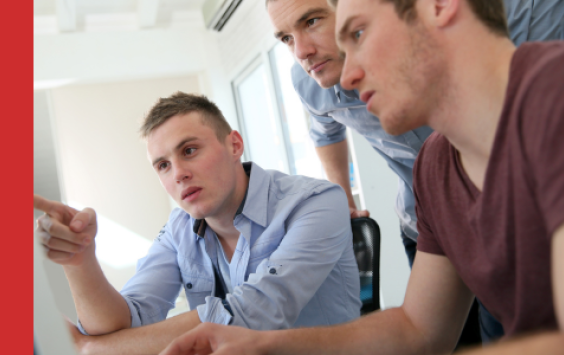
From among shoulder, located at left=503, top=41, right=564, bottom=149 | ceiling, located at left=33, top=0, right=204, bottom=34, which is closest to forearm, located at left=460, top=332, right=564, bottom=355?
shoulder, located at left=503, top=41, right=564, bottom=149

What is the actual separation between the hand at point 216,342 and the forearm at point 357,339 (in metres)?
0.03

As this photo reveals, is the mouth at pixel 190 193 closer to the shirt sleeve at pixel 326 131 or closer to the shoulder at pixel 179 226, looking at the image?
the shoulder at pixel 179 226

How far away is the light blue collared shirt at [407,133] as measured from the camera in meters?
1.18

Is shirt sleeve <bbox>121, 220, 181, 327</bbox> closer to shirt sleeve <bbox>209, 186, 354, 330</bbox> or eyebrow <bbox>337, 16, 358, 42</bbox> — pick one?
shirt sleeve <bbox>209, 186, 354, 330</bbox>

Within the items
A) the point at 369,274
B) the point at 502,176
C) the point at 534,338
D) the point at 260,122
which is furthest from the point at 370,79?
the point at 260,122

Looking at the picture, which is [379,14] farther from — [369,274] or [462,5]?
[369,274]

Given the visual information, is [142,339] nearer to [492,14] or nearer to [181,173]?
[181,173]

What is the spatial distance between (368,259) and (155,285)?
0.66m

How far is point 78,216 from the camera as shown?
87cm

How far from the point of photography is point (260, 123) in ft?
16.7

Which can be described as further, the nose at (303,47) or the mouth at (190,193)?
the nose at (303,47)

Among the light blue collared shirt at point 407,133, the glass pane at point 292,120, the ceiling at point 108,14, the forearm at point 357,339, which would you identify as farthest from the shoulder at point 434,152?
the ceiling at point 108,14

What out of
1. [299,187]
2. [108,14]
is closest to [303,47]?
[299,187]

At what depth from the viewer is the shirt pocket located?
1.41 m
